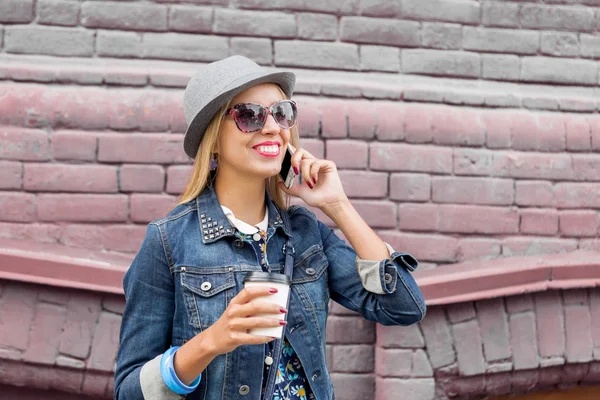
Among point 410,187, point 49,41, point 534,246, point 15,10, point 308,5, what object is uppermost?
point 308,5

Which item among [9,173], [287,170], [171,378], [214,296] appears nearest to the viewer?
[171,378]

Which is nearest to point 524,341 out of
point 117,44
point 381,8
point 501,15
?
point 501,15

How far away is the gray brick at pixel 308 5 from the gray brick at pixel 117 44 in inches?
17.5

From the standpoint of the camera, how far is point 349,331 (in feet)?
9.05

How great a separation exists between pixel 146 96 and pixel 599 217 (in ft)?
6.48

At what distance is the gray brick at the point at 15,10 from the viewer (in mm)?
2732

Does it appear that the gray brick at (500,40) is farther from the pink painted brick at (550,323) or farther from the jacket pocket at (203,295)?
the jacket pocket at (203,295)

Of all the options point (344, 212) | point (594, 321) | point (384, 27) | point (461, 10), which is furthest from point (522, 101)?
point (344, 212)

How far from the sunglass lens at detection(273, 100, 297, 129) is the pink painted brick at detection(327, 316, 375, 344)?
1189mm

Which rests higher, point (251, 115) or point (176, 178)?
point (251, 115)

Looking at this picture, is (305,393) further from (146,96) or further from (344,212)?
(146,96)

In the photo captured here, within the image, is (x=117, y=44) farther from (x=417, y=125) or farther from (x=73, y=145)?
(x=417, y=125)

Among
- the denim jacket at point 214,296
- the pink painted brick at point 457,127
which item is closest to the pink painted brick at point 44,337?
the denim jacket at point 214,296

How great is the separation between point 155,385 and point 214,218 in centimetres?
43
